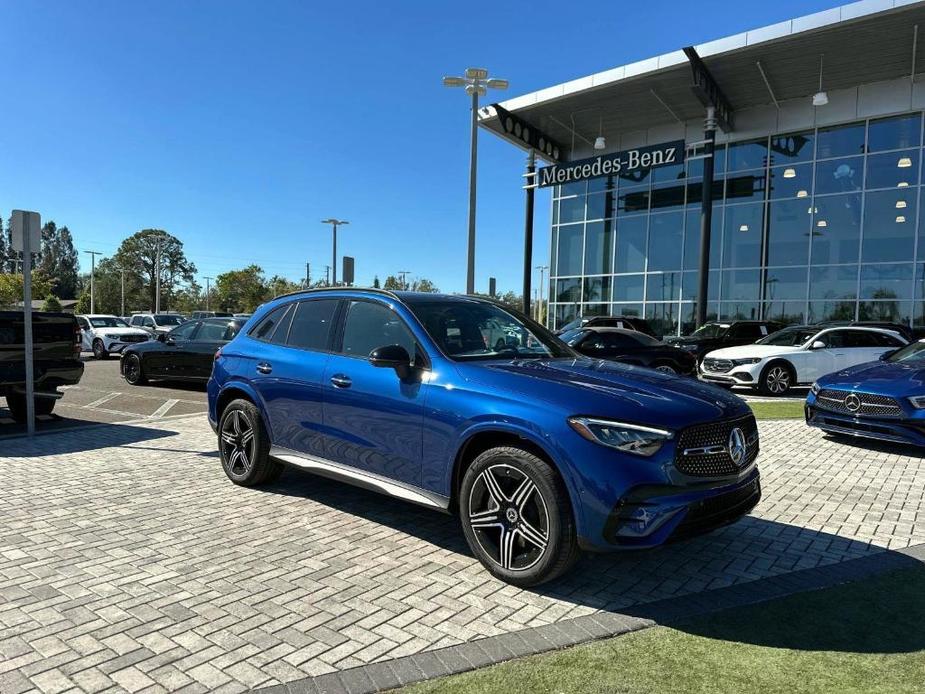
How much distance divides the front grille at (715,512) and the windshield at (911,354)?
258 inches

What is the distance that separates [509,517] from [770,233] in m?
24.2

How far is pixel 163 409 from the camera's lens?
11.0 m

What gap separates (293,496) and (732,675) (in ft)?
12.3

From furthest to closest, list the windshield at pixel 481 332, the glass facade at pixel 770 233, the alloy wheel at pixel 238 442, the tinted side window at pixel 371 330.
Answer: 1. the glass facade at pixel 770 233
2. the alloy wheel at pixel 238 442
3. the tinted side window at pixel 371 330
4. the windshield at pixel 481 332

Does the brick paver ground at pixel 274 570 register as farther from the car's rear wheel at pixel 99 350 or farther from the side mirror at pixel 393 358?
the car's rear wheel at pixel 99 350

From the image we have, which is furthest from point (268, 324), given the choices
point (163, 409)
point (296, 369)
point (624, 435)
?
point (163, 409)

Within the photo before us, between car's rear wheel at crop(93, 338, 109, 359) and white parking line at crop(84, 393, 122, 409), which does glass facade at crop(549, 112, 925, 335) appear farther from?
white parking line at crop(84, 393, 122, 409)

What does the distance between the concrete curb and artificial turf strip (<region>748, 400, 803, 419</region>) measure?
6.74 metres

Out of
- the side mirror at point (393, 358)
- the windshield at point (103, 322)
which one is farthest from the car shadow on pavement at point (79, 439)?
the windshield at point (103, 322)

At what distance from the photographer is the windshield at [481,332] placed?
4234mm

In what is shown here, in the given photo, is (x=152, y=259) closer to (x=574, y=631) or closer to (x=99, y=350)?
(x=99, y=350)

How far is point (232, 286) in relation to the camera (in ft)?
276

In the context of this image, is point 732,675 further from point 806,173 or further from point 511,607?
point 806,173

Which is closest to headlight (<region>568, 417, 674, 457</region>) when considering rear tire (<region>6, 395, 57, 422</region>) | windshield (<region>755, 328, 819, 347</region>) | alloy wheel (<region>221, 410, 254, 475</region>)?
alloy wheel (<region>221, 410, 254, 475</region>)
